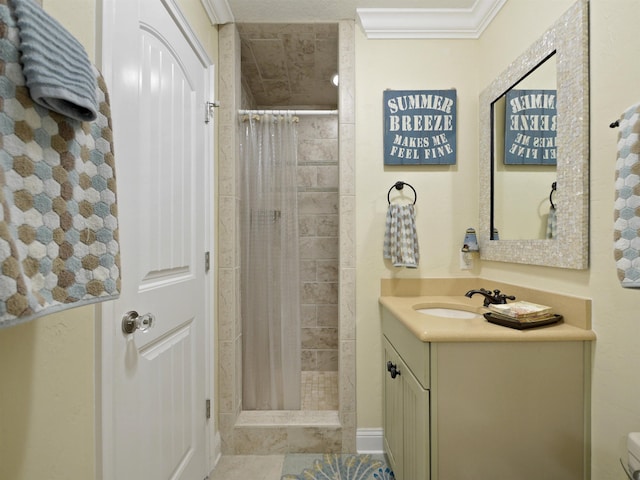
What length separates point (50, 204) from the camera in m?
0.54

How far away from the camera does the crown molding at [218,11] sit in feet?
5.35

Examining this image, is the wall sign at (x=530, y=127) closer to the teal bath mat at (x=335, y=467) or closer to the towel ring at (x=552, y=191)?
the towel ring at (x=552, y=191)

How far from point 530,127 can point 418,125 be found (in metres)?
0.57

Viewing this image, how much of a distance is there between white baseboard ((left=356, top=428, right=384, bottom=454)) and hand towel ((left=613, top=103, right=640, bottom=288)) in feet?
5.04

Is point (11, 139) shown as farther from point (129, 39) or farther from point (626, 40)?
point (626, 40)

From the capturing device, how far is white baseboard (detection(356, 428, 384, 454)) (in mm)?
1814

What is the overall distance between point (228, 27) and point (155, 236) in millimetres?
1397

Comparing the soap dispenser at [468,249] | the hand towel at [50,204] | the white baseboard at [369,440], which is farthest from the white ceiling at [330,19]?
the white baseboard at [369,440]

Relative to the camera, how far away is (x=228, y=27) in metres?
1.84

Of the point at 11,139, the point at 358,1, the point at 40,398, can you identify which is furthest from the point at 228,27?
the point at 40,398

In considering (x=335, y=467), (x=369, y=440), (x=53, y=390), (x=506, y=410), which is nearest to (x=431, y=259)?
(x=506, y=410)

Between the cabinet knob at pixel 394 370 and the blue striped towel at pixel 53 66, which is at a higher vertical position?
the blue striped towel at pixel 53 66

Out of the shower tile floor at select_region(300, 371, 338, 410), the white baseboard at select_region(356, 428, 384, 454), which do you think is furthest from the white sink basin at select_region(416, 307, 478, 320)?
the shower tile floor at select_region(300, 371, 338, 410)

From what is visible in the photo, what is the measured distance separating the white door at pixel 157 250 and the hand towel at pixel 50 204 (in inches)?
12.2
